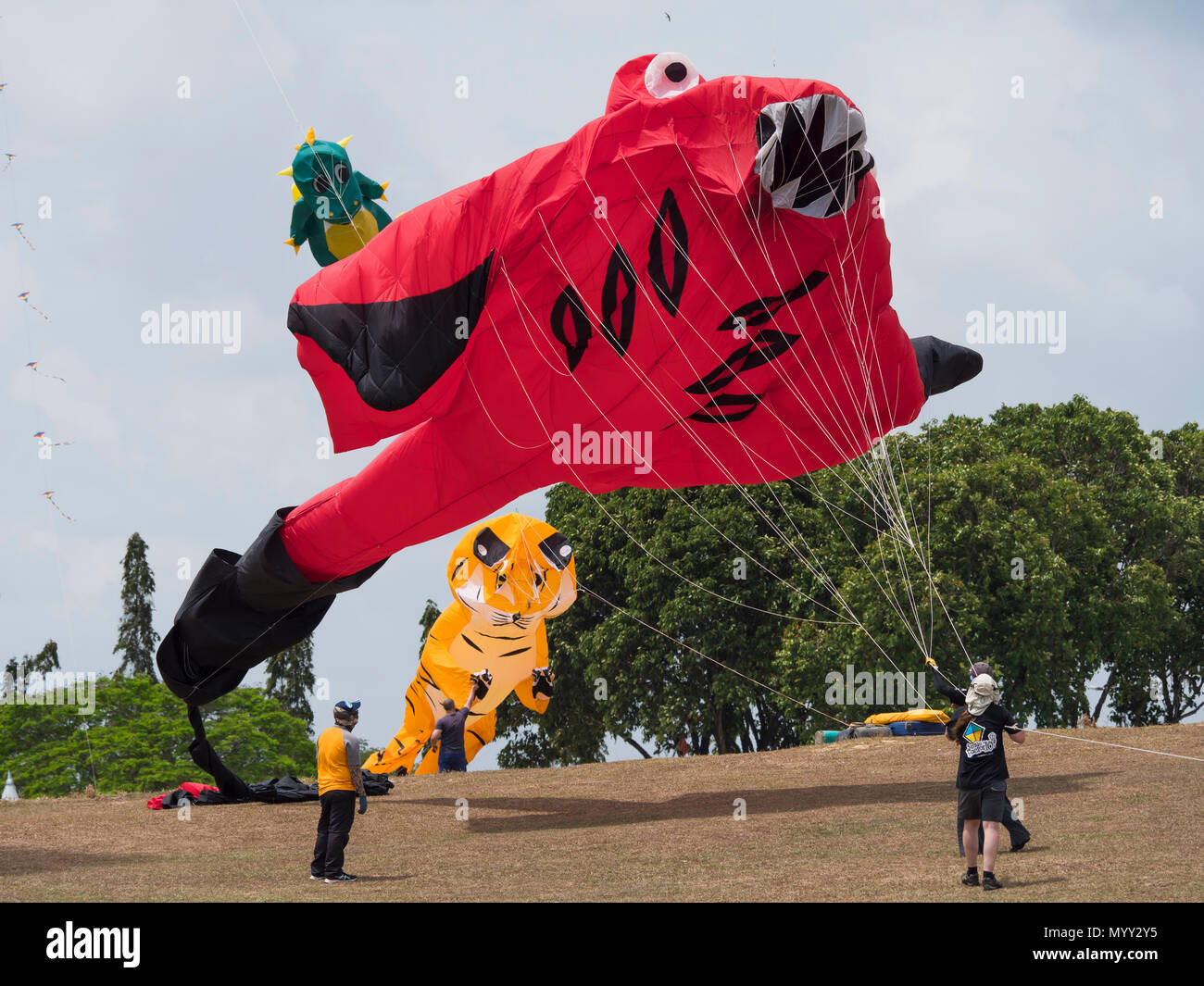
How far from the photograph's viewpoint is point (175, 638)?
1409 centimetres

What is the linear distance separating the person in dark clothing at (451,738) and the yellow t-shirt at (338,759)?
8.32 meters

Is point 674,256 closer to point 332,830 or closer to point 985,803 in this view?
point 985,803

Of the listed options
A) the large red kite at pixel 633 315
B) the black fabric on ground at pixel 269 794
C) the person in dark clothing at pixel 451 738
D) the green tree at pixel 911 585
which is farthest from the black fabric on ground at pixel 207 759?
the green tree at pixel 911 585

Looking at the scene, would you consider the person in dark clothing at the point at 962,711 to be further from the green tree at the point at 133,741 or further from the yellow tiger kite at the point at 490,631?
the green tree at the point at 133,741

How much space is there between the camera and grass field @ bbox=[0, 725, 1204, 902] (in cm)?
1009

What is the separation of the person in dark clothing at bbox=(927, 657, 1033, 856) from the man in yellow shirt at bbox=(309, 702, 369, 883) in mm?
4831

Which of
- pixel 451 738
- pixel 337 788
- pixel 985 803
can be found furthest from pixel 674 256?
pixel 451 738

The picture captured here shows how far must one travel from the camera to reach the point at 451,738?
19.7 metres

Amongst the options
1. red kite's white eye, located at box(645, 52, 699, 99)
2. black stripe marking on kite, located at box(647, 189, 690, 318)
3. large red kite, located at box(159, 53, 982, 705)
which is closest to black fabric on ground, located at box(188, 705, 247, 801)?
large red kite, located at box(159, 53, 982, 705)

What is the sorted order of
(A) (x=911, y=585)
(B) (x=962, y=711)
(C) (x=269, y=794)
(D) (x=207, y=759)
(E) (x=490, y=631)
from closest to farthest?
1. (B) (x=962, y=711)
2. (D) (x=207, y=759)
3. (C) (x=269, y=794)
4. (E) (x=490, y=631)
5. (A) (x=911, y=585)

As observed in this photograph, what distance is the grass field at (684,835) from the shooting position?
33.1 feet

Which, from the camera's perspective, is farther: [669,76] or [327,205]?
[327,205]

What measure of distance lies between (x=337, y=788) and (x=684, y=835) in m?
3.93

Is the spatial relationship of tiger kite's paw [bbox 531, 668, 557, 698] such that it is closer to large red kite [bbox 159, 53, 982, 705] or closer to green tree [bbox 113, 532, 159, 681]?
large red kite [bbox 159, 53, 982, 705]
